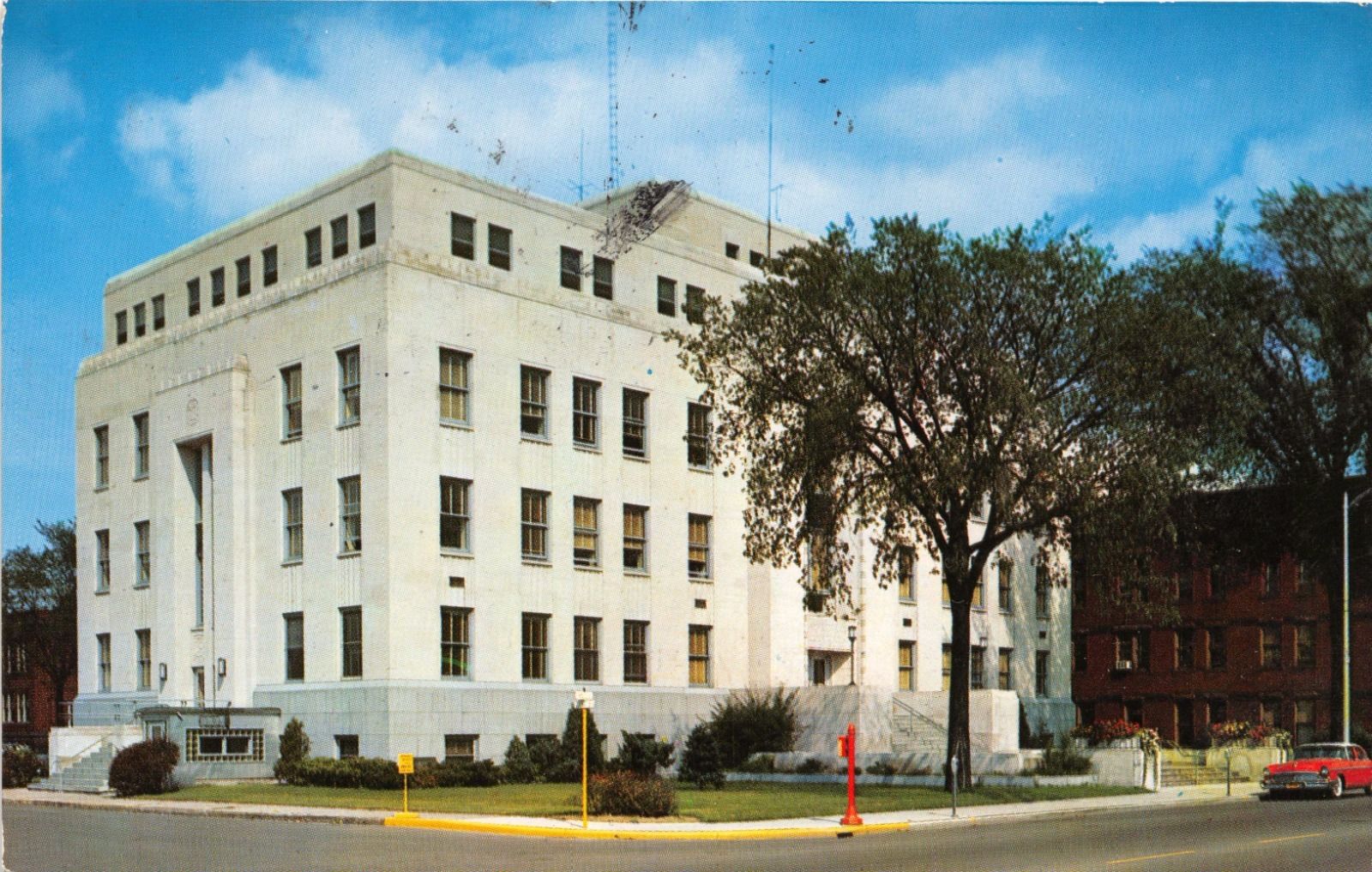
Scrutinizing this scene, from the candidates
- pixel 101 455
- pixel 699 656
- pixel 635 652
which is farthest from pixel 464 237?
pixel 101 455

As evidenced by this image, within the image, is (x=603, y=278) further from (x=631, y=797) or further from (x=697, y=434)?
(x=631, y=797)

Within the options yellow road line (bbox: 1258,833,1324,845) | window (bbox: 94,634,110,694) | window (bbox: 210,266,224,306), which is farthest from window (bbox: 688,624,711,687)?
yellow road line (bbox: 1258,833,1324,845)

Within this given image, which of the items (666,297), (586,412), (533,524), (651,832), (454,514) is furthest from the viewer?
(666,297)

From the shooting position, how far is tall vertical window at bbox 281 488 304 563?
148 ft

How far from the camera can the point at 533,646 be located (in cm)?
4525

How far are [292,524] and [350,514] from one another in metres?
3.09

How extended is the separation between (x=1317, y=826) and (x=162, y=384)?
38168 millimetres

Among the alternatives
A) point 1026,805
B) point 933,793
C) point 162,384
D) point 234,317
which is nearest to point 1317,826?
point 1026,805

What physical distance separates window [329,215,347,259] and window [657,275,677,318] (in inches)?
434

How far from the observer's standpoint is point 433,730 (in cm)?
4172

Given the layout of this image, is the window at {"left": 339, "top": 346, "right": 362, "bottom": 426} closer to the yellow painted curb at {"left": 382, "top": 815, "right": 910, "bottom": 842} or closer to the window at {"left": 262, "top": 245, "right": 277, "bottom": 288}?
the window at {"left": 262, "top": 245, "right": 277, "bottom": 288}

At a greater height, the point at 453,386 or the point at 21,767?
the point at 453,386

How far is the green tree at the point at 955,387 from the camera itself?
114ft

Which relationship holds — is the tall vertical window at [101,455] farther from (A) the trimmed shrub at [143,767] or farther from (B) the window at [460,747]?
(B) the window at [460,747]
